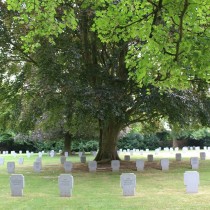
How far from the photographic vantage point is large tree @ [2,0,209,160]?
8.01 m

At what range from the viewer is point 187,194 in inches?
473

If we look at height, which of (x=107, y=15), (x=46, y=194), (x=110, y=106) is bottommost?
(x=46, y=194)

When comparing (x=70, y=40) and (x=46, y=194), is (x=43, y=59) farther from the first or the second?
(x=46, y=194)

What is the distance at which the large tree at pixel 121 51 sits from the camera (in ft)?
26.3

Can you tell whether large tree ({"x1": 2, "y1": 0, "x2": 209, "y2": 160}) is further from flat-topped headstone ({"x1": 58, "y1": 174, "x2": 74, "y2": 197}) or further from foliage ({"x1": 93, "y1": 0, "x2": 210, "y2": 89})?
flat-topped headstone ({"x1": 58, "y1": 174, "x2": 74, "y2": 197})

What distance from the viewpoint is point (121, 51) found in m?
20.0

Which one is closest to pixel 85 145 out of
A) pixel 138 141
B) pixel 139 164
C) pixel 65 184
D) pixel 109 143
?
pixel 138 141

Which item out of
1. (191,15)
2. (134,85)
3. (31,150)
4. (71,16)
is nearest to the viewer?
(191,15)

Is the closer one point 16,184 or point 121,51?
point 16,184

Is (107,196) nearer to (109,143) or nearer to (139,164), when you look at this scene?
(139,164)

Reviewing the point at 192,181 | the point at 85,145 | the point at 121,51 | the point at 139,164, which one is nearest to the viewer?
the point at 192,181

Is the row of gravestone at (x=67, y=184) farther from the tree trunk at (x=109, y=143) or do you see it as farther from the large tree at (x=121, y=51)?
the tree trunk at (x=109, y=143)

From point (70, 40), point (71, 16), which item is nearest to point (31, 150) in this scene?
point (70, 40)

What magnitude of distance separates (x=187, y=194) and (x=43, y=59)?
922 cm
